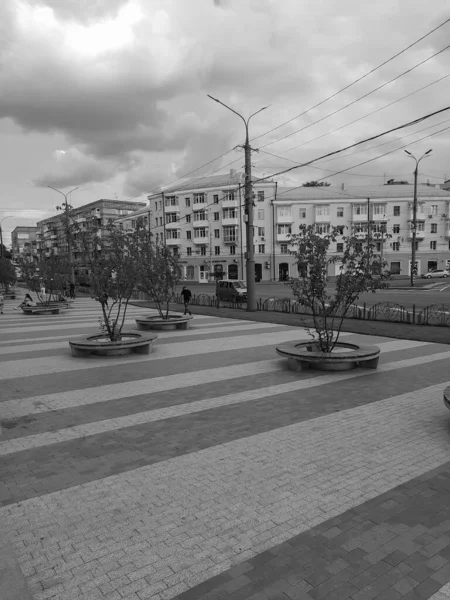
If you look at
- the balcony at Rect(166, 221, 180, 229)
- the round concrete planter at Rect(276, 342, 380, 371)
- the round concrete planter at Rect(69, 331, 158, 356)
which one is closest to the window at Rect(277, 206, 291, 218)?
the balcony at Rect(166, 221, 180, 229)

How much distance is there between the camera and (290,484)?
4273 mm

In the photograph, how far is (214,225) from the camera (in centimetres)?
6794

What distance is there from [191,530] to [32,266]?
25.9 metres

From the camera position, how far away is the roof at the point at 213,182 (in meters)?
64.5

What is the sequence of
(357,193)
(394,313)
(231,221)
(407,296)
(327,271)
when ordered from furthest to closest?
(357,193) < (231,221) < (407,296) < (394,313) < (327,271)

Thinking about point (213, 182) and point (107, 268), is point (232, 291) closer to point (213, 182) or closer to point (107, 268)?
point (107, 268)

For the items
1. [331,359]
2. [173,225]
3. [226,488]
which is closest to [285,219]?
[173,225]

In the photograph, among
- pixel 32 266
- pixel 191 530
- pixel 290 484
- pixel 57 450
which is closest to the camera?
pixel 191 530

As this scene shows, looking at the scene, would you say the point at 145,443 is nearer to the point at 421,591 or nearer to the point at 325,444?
the point at 325,444

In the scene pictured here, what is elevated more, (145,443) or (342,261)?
(342,261)

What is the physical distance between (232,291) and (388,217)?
43048 millimetres

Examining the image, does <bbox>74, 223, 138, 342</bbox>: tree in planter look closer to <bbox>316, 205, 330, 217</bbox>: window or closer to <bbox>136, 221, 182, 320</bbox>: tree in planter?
<bbox>136, 221, 182, 320</bbox>: tree in planter

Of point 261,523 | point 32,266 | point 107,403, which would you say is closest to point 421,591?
point 261,523

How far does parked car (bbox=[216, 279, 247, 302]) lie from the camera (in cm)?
3017
